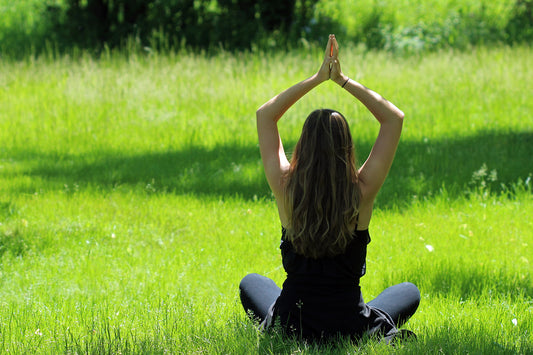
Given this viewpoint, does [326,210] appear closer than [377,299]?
Yes

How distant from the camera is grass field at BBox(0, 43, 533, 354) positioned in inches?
154

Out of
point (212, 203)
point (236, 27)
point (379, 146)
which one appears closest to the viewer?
point (379, 146)

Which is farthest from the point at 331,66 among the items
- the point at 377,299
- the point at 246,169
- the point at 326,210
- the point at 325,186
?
the point at 246,169

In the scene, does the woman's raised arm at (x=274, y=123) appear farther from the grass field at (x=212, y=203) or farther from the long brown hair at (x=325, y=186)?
the grass field at (x=212, y=203)

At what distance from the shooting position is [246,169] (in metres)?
7.75

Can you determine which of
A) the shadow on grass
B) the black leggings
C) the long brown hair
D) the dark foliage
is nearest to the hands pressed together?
the long brown hair

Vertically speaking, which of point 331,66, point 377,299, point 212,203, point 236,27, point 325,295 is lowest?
point 212,203

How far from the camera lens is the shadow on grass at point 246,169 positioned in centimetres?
717

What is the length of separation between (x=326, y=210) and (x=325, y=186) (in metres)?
0.12

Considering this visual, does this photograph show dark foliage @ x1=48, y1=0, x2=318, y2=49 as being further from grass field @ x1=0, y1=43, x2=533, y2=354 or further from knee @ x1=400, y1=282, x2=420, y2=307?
knee @ x1=400, y1=282, x2=420, y2=307

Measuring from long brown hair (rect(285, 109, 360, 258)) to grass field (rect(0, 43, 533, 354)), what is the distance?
58 cm

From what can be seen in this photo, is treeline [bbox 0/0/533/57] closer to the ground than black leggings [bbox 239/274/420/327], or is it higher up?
higher up

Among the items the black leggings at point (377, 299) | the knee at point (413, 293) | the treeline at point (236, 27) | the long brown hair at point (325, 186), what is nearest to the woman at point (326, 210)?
the long brown hair at point (325, 186)

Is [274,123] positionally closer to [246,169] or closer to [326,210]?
[326,210]
